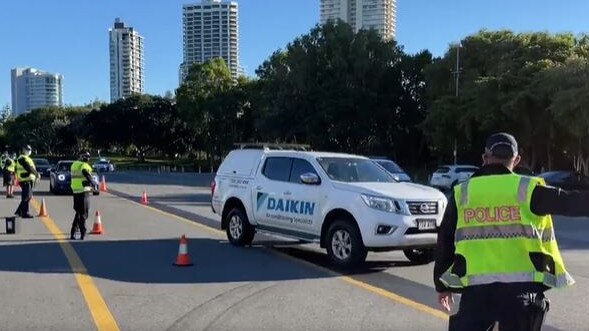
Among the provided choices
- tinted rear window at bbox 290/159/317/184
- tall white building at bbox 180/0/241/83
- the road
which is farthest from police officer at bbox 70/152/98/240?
tall white building at bbox 180/0/241/83

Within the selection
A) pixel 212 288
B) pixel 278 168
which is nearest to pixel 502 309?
pixel 212 288

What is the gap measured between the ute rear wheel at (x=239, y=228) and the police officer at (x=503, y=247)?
8.95 meters

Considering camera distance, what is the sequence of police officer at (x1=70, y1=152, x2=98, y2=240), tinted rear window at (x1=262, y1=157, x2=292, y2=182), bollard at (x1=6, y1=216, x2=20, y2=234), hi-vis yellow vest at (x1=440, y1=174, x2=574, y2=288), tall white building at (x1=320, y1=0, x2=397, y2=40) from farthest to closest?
tall white building at (x1=320, y1=0, x2=397, y2=40), bollard at (x1=6, y1=216, x2=20, y2=234), police officer at (x1=70, y1=152, x2=98, y2=240), tinted rear window at (x1=262, y1=157, x2=292, y2=182), hi-vis yellow vest at (x1=440, y1=174, x2=574, y2=288)

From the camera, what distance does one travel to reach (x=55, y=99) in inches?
7790

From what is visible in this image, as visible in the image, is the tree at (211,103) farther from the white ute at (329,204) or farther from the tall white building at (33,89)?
the tall white building at (33,89)

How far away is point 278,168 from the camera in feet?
40.4

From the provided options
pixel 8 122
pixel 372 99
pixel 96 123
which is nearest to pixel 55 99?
pixel 8 122

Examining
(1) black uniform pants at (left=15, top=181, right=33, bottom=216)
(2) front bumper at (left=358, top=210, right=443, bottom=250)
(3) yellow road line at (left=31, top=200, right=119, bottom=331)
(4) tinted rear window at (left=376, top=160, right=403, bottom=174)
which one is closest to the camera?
(3) yellow road line at (left=31, top=200, right=119, bottom=331)

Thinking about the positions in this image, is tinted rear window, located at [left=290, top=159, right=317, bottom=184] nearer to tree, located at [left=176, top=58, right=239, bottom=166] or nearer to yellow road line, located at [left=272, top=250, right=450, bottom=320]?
yellow road line, located at [left=272, top=250, right=450, bottom=320]

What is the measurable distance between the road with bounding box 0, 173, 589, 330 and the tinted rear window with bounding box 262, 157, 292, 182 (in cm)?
132

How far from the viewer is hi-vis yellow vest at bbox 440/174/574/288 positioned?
12.0 ft

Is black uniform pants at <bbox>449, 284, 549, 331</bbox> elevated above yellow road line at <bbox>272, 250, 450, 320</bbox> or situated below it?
above

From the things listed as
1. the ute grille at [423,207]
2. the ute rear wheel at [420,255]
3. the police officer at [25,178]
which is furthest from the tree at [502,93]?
the ute grille at [423,207]

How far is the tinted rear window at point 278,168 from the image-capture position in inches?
476
